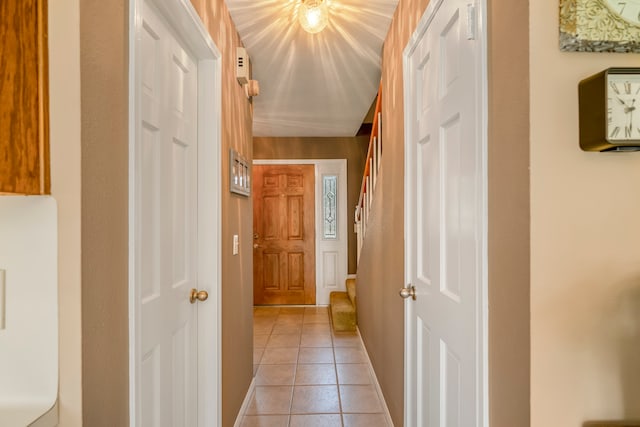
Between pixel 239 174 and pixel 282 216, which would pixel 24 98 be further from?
pixel 282 216

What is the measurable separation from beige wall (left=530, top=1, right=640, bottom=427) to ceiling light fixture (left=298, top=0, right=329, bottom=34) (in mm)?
1411

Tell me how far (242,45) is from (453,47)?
1651mm

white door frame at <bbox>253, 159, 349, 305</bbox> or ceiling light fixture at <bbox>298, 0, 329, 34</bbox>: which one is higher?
ceiling light fixture at <bbox>298, 0, 329, 34</bbox>

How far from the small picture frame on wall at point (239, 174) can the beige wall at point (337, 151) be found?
277 cm

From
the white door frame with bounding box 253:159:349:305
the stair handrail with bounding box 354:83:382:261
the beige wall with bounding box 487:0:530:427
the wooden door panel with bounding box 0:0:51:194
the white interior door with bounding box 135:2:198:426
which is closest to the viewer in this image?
the wooden door panel with bounding box 0:0:51:194

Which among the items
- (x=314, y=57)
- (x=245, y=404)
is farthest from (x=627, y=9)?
(x=245, y=404)

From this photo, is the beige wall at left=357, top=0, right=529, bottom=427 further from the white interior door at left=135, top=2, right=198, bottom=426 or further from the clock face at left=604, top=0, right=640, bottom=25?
the white interior door at left=135, top=2, right=198, bottom=426

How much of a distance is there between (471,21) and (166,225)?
1.24m

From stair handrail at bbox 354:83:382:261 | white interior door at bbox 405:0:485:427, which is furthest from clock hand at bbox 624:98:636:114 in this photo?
stair handrail at bbox 354:83:382:261

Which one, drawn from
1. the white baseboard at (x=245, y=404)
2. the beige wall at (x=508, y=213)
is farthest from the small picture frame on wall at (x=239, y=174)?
the beige wall at (x=508, y=213)

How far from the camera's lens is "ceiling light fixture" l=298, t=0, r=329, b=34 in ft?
6.69

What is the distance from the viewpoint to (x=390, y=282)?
2.45 metres

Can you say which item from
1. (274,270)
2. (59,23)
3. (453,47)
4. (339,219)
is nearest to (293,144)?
(339,219)

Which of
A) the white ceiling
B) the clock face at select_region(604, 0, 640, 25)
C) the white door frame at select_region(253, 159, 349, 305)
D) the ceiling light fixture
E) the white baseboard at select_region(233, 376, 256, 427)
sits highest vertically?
the white ceiling
